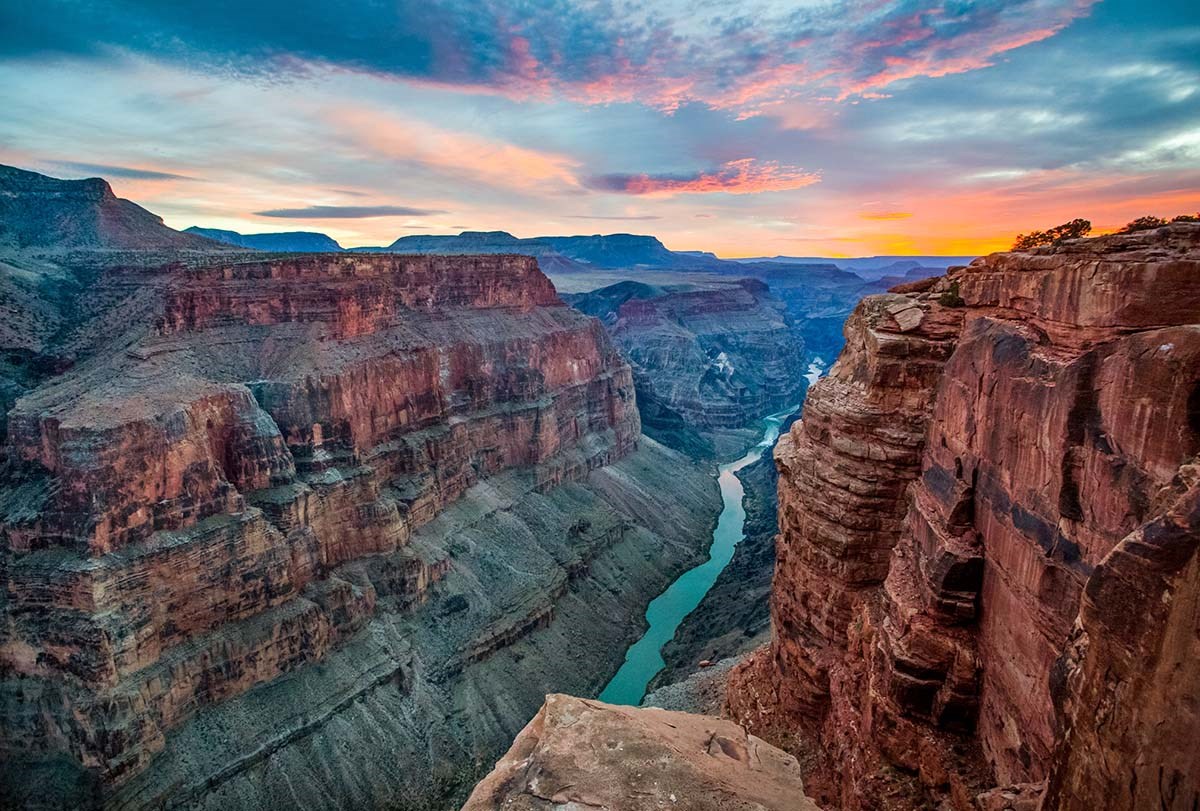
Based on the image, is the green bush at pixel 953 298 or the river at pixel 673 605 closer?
the green bush at pixel 953 298

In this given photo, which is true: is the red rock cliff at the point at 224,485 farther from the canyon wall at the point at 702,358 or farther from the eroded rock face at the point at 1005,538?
the canyon wall at the point at 702,358

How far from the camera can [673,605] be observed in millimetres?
57656

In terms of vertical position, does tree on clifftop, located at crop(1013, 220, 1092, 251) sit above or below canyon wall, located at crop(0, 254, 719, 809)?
above

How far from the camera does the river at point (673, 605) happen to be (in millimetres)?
46441

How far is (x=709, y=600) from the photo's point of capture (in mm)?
56188

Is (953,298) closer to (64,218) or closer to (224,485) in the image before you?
(224,485)

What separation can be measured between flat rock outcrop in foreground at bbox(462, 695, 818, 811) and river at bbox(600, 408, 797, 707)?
3544 cm

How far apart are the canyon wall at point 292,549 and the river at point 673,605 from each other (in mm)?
1339

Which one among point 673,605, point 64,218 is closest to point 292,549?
point 673,605

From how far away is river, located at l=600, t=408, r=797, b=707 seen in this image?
46.4 m

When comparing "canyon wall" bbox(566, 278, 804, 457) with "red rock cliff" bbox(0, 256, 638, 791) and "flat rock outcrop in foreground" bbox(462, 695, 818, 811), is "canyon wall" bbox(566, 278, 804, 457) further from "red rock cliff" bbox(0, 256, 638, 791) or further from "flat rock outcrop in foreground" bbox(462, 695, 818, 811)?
"flat rock outcrop in foreground" bbox(462, 695, 818, 811)

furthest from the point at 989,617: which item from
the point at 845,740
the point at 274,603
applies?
the point at 274,603

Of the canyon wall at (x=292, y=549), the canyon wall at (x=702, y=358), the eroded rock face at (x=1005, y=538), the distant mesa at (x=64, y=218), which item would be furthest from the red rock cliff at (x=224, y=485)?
the canyon wall at (x=702, y=358)

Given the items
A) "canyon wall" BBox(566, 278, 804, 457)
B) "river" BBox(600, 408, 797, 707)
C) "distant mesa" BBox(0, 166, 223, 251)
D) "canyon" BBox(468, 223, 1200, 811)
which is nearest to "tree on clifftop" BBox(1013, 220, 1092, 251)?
"canyon" BBox(468, 223, 1200, 811)
